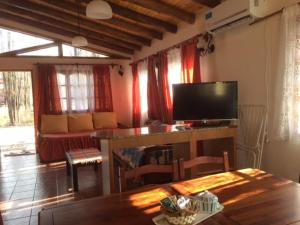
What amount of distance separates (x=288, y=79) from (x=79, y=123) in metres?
4.68

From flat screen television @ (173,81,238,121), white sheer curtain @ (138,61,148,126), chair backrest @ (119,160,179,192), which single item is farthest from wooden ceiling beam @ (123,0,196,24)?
chair backrest @ (119,160,179,192)

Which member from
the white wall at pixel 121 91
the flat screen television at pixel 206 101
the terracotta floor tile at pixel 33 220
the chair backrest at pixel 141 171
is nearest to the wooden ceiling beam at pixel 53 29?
the white wall at pixel 121 91

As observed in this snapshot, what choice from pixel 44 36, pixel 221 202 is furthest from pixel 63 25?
pixel 221 202

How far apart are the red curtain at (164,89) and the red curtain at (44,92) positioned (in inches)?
108

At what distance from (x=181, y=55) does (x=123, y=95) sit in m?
3.17

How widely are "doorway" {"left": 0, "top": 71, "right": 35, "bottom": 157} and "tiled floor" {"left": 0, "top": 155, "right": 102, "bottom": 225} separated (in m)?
2.20

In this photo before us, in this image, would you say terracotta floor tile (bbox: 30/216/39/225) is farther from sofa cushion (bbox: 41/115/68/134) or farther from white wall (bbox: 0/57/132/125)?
white wall (bbox: 0/57/132/125)

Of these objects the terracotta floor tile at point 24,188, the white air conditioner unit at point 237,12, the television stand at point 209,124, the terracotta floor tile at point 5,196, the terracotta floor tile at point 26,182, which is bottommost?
the terracotta floor tile at point 5,196

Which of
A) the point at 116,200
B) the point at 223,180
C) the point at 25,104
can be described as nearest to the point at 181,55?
the point at 223,180

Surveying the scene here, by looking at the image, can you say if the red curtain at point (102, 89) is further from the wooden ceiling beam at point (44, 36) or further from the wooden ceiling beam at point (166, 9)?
the wooden ceiling beam at point (166, 9)

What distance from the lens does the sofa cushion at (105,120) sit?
6430 millimetres

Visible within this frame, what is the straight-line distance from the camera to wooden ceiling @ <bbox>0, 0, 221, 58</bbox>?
3.87 m

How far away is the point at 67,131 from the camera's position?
235 inches

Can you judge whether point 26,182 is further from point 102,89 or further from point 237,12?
point 237,12
